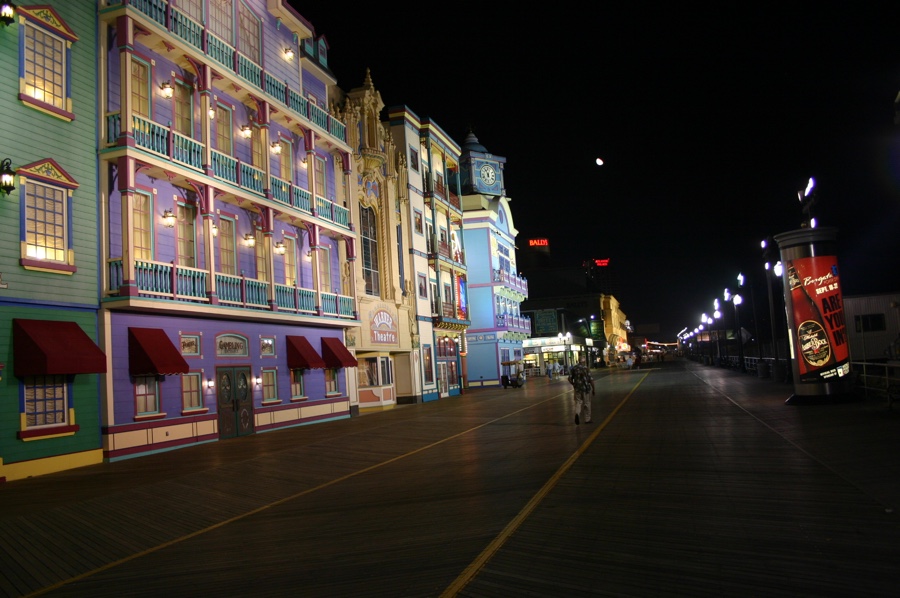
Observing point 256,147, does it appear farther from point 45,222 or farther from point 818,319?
point 818,319

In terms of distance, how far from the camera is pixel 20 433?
49.2 ft

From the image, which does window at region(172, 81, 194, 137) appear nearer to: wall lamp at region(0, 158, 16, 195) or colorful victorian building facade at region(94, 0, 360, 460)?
colorful victorian building facade at region(94, 0, 360, 460)

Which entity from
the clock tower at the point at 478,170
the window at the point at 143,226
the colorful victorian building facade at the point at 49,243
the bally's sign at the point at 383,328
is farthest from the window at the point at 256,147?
the clock tower at the point at 478,170

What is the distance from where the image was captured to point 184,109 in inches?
842

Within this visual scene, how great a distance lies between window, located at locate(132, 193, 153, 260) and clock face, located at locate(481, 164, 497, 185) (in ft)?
124

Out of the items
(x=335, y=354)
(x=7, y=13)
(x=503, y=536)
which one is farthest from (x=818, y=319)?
(x=7, y=13)

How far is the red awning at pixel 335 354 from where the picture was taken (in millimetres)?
27812

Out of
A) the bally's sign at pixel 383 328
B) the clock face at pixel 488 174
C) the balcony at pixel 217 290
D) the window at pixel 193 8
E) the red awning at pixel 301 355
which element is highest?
the clock face at pixel 488 174

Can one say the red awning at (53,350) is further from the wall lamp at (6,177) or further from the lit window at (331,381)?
the lit window at (331,381)

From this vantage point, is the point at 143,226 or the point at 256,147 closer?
the point at 143,226

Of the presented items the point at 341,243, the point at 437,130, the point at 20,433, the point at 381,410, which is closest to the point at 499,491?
the point at 20,433

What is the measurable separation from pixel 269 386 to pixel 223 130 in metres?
8.69

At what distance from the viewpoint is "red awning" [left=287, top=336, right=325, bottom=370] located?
25.6 m

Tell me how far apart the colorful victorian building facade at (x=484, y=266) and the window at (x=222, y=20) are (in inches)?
1217
